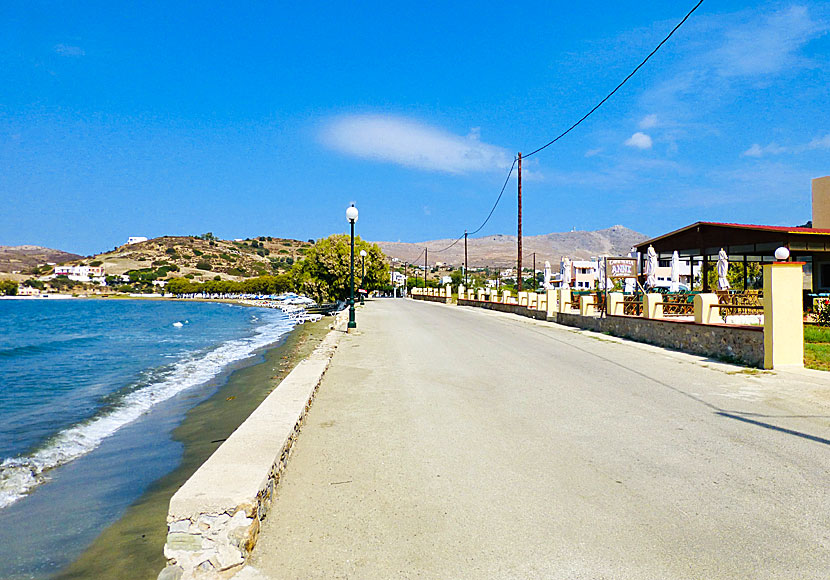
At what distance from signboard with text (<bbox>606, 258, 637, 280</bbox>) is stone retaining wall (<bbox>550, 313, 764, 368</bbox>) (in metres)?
4.46

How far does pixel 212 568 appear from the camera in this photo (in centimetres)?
351

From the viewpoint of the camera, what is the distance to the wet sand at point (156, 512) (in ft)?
15.3

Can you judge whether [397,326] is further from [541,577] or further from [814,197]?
[814,197]

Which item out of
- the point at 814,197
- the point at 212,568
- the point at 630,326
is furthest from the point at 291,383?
the point at 814,197

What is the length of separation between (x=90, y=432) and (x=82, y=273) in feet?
624

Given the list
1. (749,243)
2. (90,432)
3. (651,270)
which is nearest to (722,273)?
(651,270)

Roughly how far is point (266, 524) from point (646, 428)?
186 inches

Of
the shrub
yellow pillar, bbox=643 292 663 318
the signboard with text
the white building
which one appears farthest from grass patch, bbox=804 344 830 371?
the white building

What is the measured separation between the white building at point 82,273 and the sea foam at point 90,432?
17278 centimetres

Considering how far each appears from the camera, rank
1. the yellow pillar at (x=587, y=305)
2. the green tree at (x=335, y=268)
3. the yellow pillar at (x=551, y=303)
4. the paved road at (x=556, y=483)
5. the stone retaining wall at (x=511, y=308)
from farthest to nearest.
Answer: the green tree at (x=335, y=268), the stone retaining wall at (x=511, y=308), the yellow pillar at (x=551, y=303), the yellow pillar at (x=587, y=305), the paved road at (x=556, y=483)

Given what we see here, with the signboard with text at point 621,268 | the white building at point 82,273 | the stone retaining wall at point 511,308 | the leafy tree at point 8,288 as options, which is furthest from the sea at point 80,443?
the white building at point 82,273

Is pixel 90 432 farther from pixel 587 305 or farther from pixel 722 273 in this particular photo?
pixel 722 273

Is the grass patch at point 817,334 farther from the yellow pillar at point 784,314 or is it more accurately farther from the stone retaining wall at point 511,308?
the stone retaining wall at point 511,308

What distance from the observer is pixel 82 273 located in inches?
6905
